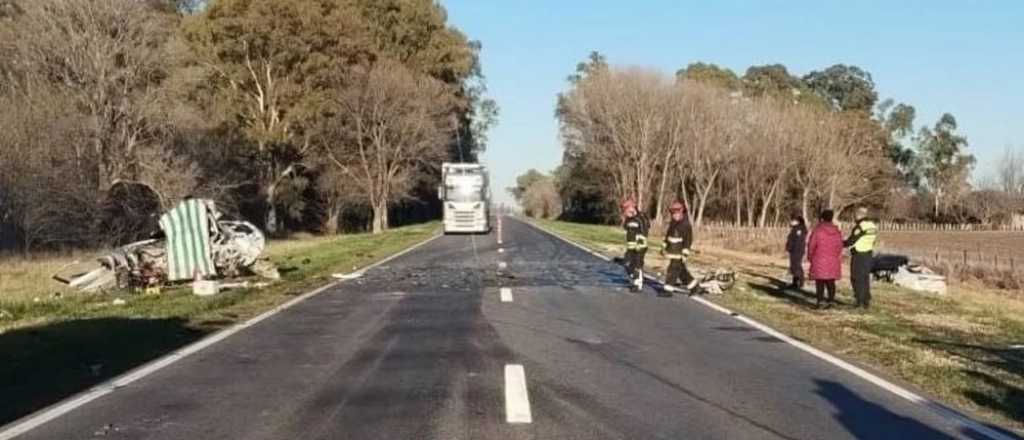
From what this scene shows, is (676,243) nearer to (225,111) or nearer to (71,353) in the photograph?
(71,353)

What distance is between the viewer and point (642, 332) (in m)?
14.5

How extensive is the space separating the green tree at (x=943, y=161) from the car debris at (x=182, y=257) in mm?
117468

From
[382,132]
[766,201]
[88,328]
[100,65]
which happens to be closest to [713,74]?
[766,201]

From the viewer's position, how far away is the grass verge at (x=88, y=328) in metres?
10.3

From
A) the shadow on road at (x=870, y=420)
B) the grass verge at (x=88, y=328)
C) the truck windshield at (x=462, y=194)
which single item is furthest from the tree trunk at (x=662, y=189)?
the shadow on road at (x=870, y=420)

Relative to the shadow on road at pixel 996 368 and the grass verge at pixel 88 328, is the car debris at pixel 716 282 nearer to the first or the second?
the shadow on road at pixel 996 368

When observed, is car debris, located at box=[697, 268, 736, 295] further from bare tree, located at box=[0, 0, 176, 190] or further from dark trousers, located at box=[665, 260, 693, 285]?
bare tree, located at box=[0, 0, 176, 190]

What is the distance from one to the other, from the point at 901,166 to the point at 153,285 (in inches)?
4793

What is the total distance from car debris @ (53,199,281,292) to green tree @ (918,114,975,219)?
11747 cm

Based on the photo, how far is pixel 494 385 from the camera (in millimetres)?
9938

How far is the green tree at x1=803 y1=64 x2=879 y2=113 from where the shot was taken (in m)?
124

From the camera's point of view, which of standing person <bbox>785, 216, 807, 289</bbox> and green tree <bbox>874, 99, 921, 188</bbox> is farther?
green tree <bbox>874, 99, 921, 188</bbox>

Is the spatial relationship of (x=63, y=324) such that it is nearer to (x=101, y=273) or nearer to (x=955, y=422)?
(x=101, y=273)

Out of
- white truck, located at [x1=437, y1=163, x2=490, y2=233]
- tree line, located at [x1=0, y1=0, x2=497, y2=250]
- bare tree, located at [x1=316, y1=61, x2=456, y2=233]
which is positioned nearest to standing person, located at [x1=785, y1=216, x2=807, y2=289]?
tree line, located at [x1=0, y1=0, x2=497, y2=250]
